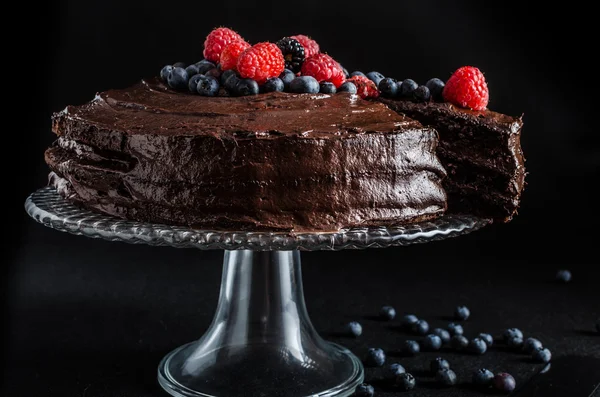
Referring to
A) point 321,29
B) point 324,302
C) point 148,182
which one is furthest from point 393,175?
point 321,29

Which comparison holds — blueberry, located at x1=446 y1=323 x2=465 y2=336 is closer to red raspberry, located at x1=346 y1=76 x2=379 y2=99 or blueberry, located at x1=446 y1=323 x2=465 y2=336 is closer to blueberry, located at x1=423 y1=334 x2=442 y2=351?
blueberry, located at x1=423 y1=334 x2=442 y2=351

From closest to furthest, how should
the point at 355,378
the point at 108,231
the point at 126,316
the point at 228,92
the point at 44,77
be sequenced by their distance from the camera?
the point at 108,231 → the point at 228,92 → the point at 355,378 → the point at 126,316 → the point at 44,77

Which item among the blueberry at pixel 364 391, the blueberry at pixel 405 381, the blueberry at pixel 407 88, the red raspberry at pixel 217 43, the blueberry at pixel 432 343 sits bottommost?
the blueberry at pixel 364 391

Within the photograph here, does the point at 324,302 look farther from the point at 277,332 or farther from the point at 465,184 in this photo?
the point at 465,184

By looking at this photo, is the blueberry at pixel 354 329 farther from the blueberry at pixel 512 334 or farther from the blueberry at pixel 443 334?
the blueberry at pixel 512 334

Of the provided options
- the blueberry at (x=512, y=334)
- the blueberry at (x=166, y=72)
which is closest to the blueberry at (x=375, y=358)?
the blueberry at (x=512, y=334)
